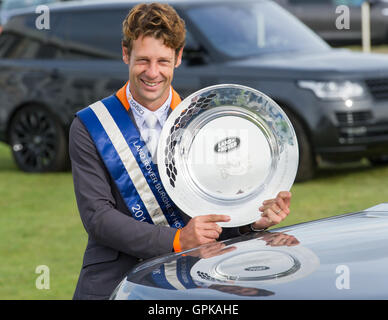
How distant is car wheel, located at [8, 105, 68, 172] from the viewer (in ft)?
31.9

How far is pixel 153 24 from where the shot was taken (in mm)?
2795

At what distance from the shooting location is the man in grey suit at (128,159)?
2.80 metres

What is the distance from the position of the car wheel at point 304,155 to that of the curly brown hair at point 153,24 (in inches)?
218

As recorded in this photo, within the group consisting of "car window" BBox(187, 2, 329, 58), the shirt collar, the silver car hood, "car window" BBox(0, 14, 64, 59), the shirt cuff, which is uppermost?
"car window" BBox(0, 14, 64, 59)

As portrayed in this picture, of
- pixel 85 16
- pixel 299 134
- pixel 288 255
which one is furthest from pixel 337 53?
pixel 288 255

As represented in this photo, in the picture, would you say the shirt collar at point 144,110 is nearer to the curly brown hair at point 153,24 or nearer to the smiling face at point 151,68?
the smiling face at point 151,68

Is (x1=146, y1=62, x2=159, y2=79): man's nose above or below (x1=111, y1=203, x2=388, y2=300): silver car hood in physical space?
above

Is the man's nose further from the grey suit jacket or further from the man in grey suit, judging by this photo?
the grey suit jacket

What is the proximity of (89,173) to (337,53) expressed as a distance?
6.56 meters

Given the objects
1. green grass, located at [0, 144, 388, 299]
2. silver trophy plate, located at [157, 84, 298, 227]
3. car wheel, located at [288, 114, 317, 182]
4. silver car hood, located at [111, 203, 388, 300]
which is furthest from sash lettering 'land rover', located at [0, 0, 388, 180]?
silver car hood, located at [111, 203, 388, 300]

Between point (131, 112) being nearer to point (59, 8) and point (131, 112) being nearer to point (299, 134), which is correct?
point (299, 134)

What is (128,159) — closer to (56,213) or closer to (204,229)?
(204,229)

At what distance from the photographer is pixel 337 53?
29.9 feet

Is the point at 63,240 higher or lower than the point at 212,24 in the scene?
lower
